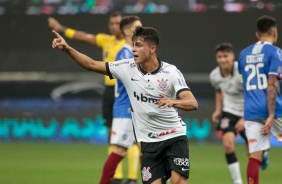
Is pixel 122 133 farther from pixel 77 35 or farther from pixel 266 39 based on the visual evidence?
pixel 77 35

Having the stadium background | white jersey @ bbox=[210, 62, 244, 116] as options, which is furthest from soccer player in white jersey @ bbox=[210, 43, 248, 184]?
the stadium background

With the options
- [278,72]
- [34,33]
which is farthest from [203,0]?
[278,72]

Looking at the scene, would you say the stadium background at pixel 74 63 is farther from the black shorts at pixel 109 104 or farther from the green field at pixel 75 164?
the black shorts at pixel 109 104

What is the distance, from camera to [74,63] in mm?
16172

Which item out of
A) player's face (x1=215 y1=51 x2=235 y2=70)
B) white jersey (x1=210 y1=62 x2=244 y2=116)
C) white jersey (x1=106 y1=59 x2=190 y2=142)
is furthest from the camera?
white jersey (x1=210 y1=62 x2=244 y2=116)

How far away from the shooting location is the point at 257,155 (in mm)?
8852

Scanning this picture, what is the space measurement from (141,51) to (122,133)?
2475 millimetres

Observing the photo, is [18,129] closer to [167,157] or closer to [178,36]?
[178,36]

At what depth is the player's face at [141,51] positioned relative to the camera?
7441 millimetres

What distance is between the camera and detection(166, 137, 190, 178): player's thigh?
7512 mm

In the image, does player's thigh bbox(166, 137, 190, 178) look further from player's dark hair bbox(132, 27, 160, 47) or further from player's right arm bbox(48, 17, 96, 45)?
player's right arm bbox(48, 17, 96, 45)

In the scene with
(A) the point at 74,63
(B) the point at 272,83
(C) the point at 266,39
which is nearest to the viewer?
(B) the point at 272,83

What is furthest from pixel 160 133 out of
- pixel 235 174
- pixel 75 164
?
pixel 75 164

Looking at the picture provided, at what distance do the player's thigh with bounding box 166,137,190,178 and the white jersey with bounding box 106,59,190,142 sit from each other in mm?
102
